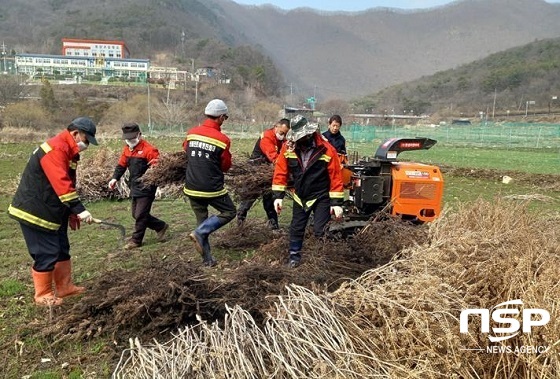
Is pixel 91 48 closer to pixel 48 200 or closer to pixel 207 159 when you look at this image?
pixel 207 159

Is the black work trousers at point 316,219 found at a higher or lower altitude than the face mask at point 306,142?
lower

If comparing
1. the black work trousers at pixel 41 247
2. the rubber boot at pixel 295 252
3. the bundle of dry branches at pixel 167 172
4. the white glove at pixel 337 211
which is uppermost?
the bundle of dry branches at pixel 167 172

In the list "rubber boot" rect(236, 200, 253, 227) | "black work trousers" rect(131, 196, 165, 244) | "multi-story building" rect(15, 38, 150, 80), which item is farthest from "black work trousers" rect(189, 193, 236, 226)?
"multi-story building" rect(15, 38, 150, 80)

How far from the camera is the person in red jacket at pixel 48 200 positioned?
434cm

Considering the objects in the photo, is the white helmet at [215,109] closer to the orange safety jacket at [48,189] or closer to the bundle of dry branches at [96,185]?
the orange safety jacket at [48,189]

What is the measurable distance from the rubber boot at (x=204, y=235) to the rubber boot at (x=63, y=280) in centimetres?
132

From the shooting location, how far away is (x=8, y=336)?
3.95m

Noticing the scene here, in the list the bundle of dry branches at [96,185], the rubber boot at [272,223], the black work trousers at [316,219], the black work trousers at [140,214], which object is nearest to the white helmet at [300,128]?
the black work trousers at [316,219]

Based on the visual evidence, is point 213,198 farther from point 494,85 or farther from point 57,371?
point 494,85

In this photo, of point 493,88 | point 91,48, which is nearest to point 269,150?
point 493,88

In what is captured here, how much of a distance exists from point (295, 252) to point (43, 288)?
101 inches

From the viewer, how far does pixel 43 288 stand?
14.8 feet

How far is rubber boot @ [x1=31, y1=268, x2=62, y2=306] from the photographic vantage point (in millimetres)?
4469

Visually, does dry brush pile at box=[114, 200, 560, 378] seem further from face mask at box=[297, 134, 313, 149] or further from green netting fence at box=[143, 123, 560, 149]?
green netting fence at box=[143, 123, 560, 149]
